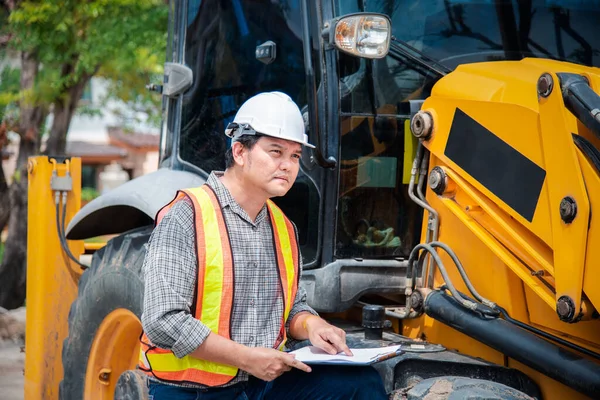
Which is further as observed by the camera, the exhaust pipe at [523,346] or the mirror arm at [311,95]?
the mirror arm at [311,95]

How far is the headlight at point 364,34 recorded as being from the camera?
312 centimetres

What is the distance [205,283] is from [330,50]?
3.69 feet

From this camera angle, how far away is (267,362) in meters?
2.60

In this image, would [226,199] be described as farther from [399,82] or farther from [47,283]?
[47,283]

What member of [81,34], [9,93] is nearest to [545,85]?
[81,34]

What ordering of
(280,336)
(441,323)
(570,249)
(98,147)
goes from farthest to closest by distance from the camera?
(98,147) < (441,323) < (280,336) < (570,249)

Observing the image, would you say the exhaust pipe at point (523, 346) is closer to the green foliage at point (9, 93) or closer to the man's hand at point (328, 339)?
the man's hand at point (328, 339)

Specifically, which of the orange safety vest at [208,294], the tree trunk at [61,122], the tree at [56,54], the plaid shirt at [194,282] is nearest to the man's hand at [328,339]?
the plaid shirt at [194,282]

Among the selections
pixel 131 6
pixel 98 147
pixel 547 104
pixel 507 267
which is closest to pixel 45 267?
pixel 507 267

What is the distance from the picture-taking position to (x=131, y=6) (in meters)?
9.08

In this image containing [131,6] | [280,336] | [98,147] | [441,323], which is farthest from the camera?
[98,147]

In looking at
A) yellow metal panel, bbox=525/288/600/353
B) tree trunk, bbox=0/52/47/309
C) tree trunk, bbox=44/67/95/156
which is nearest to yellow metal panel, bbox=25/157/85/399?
yellow metal panel, bbox=525/288/600/353

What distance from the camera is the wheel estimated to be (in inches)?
157

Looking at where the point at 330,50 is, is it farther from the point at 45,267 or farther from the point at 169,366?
the point at 45,267
